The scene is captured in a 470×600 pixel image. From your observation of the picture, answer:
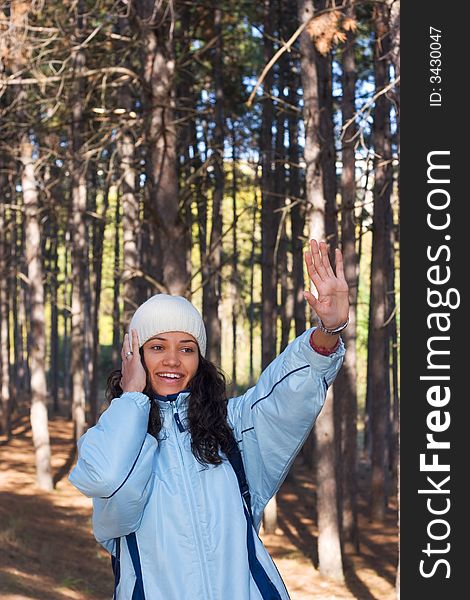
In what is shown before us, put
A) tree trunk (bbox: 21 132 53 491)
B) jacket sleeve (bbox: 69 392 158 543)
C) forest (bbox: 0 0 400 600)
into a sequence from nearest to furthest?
jacket sleeve (bbox: 69 392 158 543) → forest (bbox: 0 0 400 600) → tree trunk (bbox: 21 132 53 491)

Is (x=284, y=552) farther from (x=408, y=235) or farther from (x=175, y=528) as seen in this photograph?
(x=175, y=528)

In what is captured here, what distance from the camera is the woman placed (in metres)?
2.68

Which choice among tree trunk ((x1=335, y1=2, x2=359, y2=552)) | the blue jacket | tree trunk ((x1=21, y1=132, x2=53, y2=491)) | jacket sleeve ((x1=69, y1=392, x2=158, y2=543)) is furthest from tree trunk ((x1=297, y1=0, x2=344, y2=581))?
jacket sleeve ((x1=69, y1=392, x2=158, y2=543))

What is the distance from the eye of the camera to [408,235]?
6.38 meters

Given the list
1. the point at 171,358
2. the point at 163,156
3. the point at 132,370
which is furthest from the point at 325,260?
the point at 163,156

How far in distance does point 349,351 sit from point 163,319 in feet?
37.7

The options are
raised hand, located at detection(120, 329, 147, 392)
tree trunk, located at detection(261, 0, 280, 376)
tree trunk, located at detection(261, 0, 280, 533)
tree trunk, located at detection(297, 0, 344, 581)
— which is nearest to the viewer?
raised hand, located at detection(120, 329, 147, 392)

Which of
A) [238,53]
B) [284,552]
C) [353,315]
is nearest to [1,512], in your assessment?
[284,552]

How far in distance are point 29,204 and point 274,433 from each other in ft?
45.5

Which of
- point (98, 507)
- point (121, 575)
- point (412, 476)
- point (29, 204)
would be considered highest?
point (29, 204)

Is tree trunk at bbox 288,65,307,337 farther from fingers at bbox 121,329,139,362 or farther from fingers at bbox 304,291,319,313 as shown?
fingers at bbox 304,291,319,313

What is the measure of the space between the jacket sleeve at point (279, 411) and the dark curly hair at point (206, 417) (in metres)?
0.08

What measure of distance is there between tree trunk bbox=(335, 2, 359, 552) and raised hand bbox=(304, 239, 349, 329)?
11053mm

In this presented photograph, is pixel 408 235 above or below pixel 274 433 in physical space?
above
